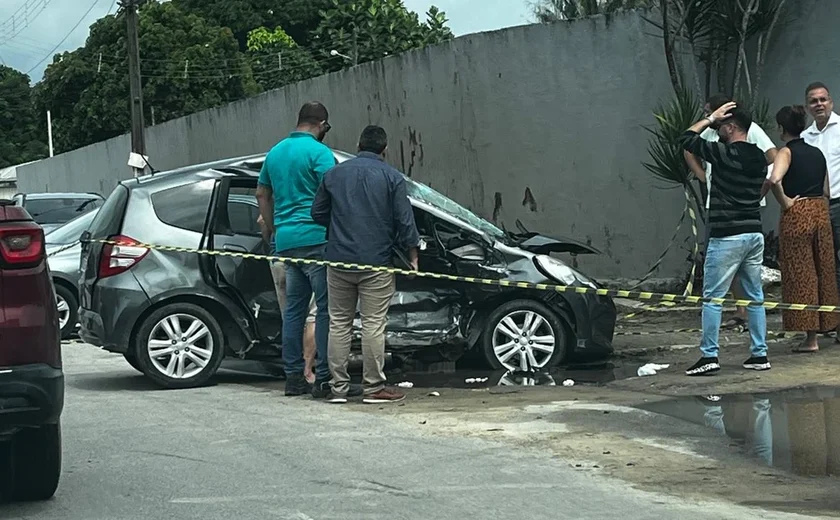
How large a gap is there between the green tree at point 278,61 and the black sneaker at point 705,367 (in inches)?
1996

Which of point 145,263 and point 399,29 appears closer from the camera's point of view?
point 145,263

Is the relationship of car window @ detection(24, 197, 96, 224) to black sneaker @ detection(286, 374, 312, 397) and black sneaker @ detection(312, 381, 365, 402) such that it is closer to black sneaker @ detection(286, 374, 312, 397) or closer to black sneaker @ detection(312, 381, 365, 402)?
black sneaker @ detection(286, 374, 312, 397)

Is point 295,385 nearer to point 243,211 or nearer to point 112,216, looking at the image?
point 243,211

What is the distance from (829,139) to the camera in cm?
980

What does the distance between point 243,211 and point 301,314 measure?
1.27m

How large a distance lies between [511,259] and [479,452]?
311 centimetres

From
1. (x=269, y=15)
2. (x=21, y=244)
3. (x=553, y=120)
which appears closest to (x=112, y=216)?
(x=21, y=244)

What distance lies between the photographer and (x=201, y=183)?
9453 mm

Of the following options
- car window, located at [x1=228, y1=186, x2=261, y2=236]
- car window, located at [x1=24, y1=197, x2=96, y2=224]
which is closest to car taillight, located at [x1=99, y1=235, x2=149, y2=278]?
car window, located at [x1=228, y1=186, x2=261, y2=236]

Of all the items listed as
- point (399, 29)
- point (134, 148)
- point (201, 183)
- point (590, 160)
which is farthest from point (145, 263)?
point (399, 29)

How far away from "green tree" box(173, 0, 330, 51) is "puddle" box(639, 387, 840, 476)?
57580mm

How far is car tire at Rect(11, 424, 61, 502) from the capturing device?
5512 millimetres

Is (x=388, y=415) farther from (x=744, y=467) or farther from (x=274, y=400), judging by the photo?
(x=744, y=467)

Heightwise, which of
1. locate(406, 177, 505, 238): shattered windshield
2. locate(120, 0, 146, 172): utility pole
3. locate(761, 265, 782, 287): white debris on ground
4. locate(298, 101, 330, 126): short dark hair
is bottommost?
locate(761, 265, 782, 287): white debris on ground
